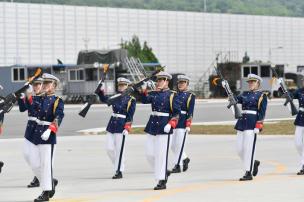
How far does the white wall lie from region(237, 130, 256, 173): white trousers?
65112mm

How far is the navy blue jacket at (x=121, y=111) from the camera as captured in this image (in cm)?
1705

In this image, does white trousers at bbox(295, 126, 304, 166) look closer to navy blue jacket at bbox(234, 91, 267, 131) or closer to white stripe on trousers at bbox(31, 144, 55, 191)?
navy blue jacket at bbox(234, 91, 267, 131)

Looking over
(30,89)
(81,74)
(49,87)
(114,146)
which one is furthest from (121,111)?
(81,74)

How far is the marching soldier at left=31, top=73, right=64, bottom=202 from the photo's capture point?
44.3 ft

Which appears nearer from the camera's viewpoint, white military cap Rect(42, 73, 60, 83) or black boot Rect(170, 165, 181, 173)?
white military cap Rect(42, 73, 60, 83)

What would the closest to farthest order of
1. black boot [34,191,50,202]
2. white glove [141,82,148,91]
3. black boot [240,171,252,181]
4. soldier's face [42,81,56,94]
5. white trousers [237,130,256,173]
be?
black boot [34,191,50,202], soldier's face [42,81,56,94], white glove [141,82,148,91], black boot [240,171,252,181], white trousers [237,130,256,173]

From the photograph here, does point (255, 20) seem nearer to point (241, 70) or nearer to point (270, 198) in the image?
point (241, 70)

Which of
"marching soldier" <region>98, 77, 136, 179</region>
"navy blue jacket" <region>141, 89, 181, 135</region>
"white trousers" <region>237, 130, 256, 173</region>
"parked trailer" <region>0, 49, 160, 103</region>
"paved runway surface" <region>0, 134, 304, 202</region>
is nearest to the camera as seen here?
"paved runway surface" <region>0, 134, 304, 202</region>

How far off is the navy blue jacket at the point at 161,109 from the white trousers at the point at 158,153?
0.38 ft

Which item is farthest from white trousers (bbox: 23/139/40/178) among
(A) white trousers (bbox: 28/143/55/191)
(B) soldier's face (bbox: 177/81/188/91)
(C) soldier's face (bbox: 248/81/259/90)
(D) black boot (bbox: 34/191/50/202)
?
(B) soldier's face (bbox: 177/81/188/91)

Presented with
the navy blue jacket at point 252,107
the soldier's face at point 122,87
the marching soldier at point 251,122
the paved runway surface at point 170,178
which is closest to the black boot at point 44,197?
the paved runway surface at point 170,178

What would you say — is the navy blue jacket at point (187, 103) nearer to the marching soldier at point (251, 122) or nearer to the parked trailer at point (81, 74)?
the marching soldier at point (251, 122)

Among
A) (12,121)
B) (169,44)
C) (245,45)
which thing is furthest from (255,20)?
(12,121)

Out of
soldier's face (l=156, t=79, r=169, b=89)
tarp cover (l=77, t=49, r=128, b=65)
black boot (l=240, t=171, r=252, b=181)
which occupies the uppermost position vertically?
soldier's face (l=156, t=79, r=169, b=89)
